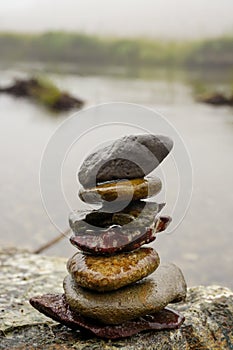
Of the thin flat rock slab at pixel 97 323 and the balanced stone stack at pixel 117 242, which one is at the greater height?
the balanced stone stack at pixel 117 242

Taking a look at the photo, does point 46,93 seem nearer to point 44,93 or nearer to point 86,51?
point 44,93

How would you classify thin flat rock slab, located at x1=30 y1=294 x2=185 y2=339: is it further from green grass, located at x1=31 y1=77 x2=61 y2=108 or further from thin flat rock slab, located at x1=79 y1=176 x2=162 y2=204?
green grass, located at x1=31 y1=77 x2=61 y2=108

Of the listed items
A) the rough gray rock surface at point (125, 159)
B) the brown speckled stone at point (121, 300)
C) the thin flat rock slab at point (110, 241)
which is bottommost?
the brown speckled stone at point (121, 300)

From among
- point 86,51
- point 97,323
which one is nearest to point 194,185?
point 97,323

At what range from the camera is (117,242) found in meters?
2.69

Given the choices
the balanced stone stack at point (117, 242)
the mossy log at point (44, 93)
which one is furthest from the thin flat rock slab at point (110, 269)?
the mossy log at point (44, 93)

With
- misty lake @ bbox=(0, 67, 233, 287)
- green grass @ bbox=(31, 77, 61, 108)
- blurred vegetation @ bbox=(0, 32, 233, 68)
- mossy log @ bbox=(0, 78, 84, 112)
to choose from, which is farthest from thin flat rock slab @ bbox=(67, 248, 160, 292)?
blurred vegetation @ bbox=(0, 32, 233, 68)

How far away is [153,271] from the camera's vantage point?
285 cm

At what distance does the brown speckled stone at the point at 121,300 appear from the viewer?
271cm

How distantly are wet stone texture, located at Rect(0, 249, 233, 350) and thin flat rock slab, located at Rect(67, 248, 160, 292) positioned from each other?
0.89 ft

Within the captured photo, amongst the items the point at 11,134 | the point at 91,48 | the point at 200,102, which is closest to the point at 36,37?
the point at 91,48

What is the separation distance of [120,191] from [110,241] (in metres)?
0.23

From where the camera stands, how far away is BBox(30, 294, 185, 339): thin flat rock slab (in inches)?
108

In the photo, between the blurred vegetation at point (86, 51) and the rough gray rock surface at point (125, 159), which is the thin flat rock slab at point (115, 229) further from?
the blurred vegetation at point (86, 51)
